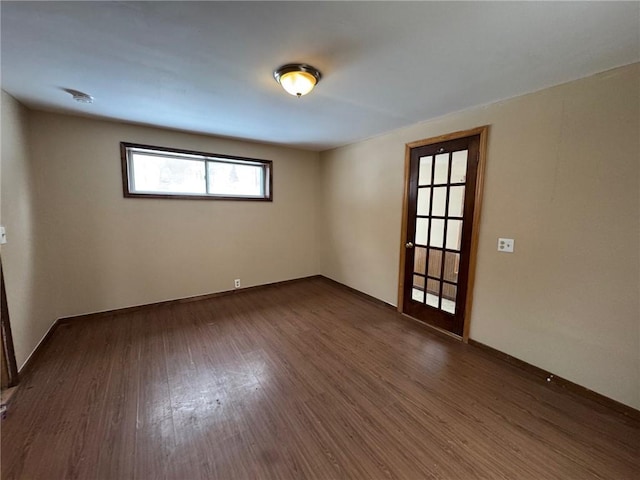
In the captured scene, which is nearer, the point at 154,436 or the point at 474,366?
the point at 154,436

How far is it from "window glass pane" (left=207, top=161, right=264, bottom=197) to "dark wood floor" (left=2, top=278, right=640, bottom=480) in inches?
82.7

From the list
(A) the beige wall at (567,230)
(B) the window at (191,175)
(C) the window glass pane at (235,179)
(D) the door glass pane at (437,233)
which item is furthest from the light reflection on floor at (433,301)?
(C) the window glass pane at (235,179)

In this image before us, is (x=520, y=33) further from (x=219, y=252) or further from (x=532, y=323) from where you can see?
(x=219, y=252)

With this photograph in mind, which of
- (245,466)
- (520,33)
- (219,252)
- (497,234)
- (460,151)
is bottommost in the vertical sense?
(245,466)

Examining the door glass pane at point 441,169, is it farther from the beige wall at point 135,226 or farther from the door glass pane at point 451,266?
the beige wall at point 135,226

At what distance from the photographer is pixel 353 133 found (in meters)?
3.48

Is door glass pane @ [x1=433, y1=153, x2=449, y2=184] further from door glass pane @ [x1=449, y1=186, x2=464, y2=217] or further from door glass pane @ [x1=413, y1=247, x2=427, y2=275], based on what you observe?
door glass pane @ [x1=413, y1=247, x2=427, y2=275]

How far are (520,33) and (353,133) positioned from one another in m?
2.18

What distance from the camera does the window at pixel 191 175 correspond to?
10.8 feet

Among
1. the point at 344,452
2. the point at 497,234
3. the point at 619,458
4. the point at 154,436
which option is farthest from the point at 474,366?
the point at 154,436

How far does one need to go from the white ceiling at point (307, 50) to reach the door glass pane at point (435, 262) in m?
1.50

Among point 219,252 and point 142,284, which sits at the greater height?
point 219,252

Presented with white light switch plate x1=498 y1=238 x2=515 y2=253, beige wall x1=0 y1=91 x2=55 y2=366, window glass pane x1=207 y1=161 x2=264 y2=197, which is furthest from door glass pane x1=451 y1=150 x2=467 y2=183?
beige wall x1=0 y1=91 x2=55 y2=366

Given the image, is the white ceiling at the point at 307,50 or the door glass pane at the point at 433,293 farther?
the door glass pane at the point at 433,293
